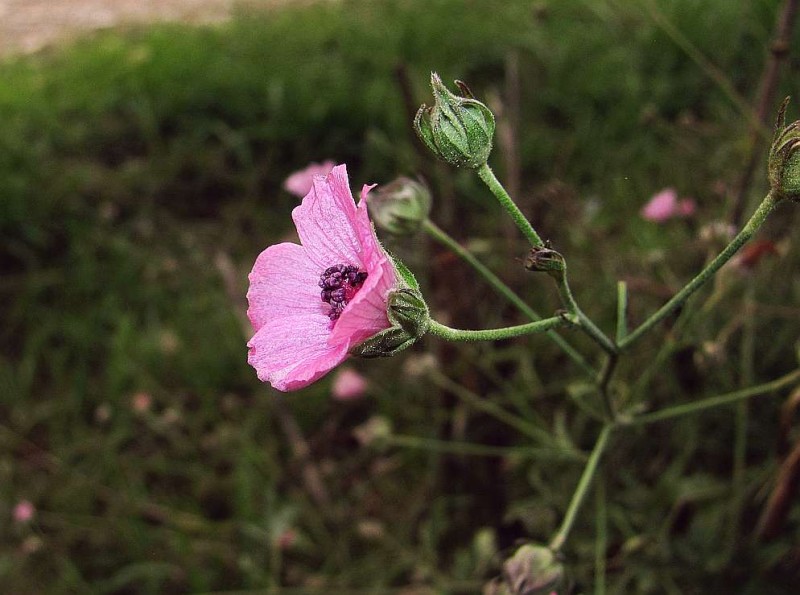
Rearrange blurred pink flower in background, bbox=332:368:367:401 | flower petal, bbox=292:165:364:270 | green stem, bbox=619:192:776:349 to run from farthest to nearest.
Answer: blurred pink flower in background, bbox=332:368:367:401 < flower petal, bbox=292:165:364:270 < green stem, bbox=619:192:776:349

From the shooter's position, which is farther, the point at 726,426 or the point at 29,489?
the point at 29,489

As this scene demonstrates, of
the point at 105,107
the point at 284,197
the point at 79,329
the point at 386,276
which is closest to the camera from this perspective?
the point at 386,276

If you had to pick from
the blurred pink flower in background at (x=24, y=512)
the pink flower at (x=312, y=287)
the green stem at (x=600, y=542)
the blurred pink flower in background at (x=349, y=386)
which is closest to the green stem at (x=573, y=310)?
the pink flower at (x=312, y=287)

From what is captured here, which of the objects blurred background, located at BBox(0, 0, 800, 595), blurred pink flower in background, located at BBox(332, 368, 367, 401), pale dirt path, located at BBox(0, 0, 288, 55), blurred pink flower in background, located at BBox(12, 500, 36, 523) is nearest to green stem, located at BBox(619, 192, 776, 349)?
blurred background, located at BBox(0, 0, 800, 595)

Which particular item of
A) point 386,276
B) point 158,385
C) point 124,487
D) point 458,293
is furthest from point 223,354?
point 386,276

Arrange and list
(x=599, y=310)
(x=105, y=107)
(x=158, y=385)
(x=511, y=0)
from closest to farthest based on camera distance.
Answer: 1. (x=599, y=310)
2. (x=158, y=385)
3. (x=105, y=107)
4. (x=511, y=0)

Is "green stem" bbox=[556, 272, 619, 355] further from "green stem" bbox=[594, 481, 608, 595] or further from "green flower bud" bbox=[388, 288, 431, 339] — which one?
"green stem" bbox=[594, 481, 608, 595]

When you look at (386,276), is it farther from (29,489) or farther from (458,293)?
(29,489)
